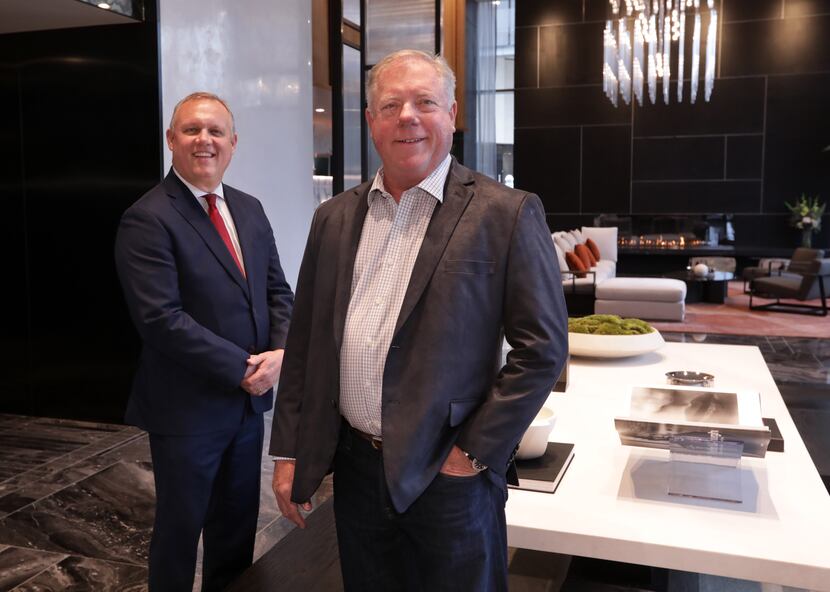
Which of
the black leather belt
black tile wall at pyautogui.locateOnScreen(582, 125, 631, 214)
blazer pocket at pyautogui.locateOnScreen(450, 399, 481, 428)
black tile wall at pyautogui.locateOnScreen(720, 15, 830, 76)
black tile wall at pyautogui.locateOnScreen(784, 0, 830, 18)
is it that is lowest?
the black leather belt

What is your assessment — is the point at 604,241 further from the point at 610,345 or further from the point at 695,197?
the point at 610,345

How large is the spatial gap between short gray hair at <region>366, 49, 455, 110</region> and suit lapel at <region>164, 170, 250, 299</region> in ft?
3.10

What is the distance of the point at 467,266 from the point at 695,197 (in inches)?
544

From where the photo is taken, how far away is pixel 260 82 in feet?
17.8

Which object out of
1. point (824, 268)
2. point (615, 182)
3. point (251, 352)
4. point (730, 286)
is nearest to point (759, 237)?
point (730, 286)

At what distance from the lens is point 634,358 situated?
10.4ft

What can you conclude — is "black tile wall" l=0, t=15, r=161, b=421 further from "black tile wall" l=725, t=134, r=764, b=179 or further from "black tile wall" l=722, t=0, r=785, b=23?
"black tile wall" l=722, t=0, r=785, b=23

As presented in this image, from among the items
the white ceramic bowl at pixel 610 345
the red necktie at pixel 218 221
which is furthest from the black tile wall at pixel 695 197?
the red necktie at pixel 218 221

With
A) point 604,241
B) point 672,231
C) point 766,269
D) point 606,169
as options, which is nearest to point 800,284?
point 766,269

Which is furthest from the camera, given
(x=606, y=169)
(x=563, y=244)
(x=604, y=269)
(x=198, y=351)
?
(x=606, y=169)

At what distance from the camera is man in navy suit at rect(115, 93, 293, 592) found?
220cm

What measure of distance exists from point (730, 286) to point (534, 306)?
1254cm

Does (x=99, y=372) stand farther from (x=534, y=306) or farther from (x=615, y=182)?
(x=615, y=182)

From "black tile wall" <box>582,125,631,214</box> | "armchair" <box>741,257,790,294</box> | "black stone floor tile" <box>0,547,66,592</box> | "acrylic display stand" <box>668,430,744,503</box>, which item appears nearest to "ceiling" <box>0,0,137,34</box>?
"black stone floor tile" <box>0,547,66,592</box>
